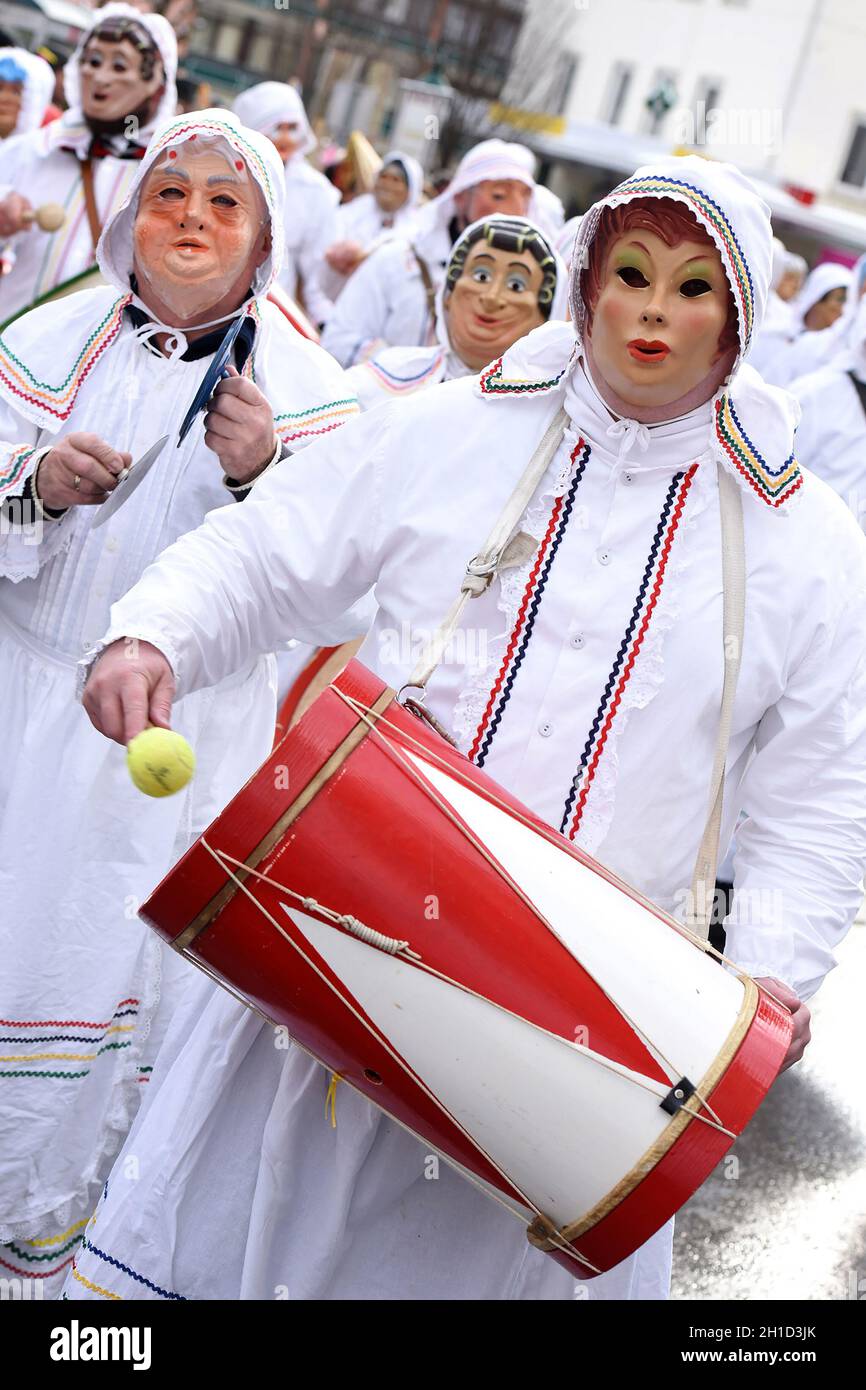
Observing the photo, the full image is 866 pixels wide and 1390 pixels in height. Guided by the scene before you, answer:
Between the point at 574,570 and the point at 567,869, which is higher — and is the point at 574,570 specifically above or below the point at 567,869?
above

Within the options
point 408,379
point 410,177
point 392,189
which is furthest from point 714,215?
point 410,177

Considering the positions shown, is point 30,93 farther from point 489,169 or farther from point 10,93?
point 489,169

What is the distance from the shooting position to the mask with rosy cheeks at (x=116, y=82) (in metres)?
5.04

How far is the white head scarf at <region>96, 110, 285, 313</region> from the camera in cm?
327

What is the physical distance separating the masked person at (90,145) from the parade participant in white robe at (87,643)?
5.40 ft

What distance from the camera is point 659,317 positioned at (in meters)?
2.34

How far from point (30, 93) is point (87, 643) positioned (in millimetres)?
5998

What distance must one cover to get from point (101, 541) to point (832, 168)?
39.0 metres

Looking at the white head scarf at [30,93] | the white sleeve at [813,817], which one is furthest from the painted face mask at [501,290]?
the white head scarf at [30,93]

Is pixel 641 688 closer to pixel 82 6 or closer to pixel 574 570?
→ pixel 574 570

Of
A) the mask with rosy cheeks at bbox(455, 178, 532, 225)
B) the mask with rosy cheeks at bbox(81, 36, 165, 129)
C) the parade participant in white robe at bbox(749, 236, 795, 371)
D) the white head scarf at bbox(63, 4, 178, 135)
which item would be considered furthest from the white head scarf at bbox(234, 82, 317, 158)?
the mask with rosy cheeks at bbox(81, 36, 165, 129)

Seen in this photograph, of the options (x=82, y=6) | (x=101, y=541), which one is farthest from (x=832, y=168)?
(x=101, y=541)

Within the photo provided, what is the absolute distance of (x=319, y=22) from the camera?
40.5 m

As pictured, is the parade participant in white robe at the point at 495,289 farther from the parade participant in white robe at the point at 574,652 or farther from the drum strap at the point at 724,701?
the drum strap at the point at 724,701
